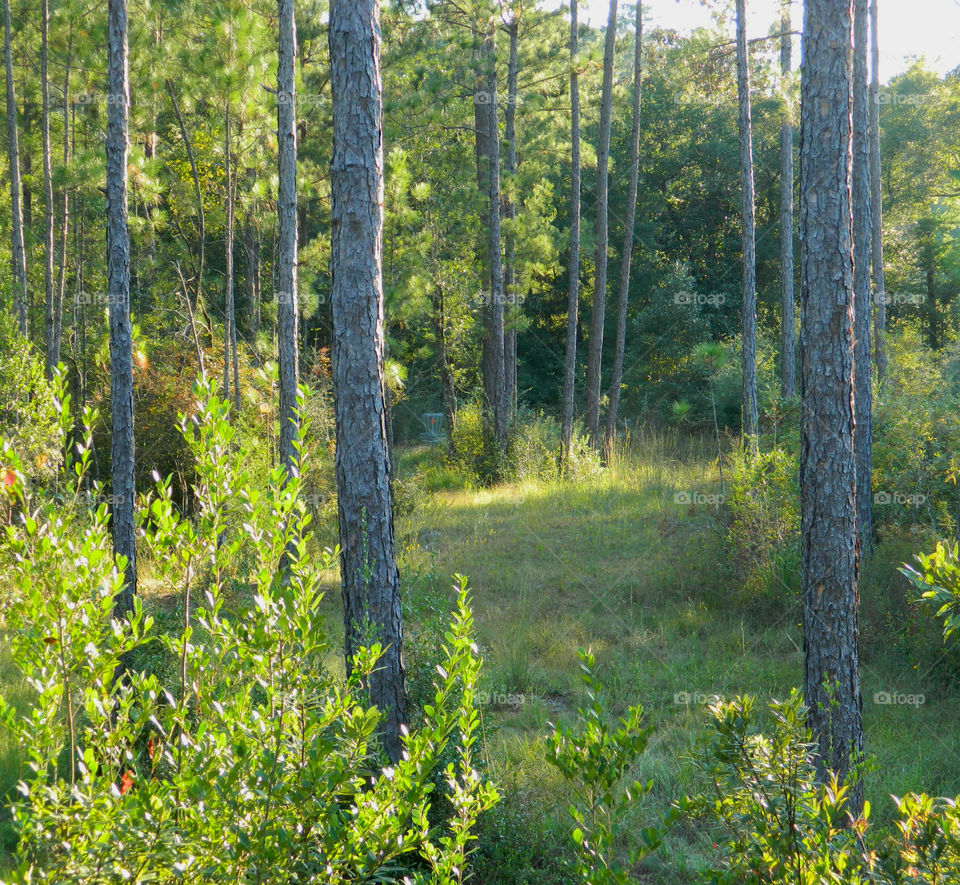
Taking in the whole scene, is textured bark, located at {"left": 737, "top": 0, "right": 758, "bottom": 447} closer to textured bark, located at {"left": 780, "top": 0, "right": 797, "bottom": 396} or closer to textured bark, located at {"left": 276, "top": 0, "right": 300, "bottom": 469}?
textured bark, located at {"left": 780, "top": 0, "right": 797, "bottom": 396}

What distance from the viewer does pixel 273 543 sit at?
2.44 meters

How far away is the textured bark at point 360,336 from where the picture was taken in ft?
14.0

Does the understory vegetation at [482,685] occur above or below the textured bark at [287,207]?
below

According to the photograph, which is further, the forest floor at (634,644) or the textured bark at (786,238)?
the textured bark at (786,238)

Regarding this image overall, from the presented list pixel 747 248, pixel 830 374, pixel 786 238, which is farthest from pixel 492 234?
pixel 830 374

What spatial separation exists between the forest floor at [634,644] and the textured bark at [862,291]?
58cm

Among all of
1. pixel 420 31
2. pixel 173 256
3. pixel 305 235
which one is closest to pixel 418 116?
pixel 420 31

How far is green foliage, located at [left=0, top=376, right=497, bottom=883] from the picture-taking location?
6.62 feet

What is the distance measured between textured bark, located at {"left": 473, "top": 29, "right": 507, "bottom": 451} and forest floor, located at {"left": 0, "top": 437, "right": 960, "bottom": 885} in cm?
344

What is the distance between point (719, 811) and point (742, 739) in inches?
8.8

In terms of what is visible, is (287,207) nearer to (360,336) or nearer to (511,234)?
(360,336)

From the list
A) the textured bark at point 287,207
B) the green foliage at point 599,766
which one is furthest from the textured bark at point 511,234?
the green foliage at point 599,766

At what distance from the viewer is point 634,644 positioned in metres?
7.28

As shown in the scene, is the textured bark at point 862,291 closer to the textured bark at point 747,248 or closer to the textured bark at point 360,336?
the textured bark at point 747,248
